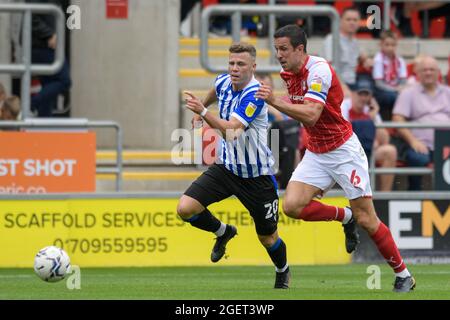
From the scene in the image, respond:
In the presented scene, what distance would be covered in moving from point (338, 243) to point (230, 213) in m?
1.38

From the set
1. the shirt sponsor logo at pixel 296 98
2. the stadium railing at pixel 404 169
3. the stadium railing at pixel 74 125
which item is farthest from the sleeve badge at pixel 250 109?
the stadium railing at pixel 404 169

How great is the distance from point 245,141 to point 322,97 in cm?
110

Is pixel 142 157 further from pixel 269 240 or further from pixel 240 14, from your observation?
pixel 269 240

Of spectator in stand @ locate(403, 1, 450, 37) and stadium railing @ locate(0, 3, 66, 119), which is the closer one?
stadium railing @ locate(0, 3, 66, 119)

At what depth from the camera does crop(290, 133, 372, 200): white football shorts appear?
11359 mm

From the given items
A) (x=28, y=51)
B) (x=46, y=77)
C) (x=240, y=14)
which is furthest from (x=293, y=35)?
(x=46, y=77)

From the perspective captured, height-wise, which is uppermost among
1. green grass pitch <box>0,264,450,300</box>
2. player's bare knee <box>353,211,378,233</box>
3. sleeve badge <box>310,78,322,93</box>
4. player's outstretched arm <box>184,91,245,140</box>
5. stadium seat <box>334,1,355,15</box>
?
stadium seat <box>334,1,355,15</box>

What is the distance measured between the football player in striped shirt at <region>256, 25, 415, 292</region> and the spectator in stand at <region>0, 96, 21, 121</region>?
5.12m

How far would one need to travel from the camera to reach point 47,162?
1508 cm

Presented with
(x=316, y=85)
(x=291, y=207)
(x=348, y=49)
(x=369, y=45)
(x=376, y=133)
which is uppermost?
(x=369, y=45)

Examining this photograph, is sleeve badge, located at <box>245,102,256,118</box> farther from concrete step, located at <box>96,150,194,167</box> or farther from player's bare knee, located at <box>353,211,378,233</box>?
concrete step, located at <box>96,150,194,167</box>

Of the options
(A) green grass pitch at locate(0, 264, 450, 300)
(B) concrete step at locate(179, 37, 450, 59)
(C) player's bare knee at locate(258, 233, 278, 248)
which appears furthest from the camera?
(B) concrete step at locate(179, 37, 450, 59)

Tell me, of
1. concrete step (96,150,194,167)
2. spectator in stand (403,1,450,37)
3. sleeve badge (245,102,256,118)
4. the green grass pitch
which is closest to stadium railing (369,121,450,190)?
the green grass pitch

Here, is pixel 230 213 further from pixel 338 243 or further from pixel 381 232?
pixel 381 232
